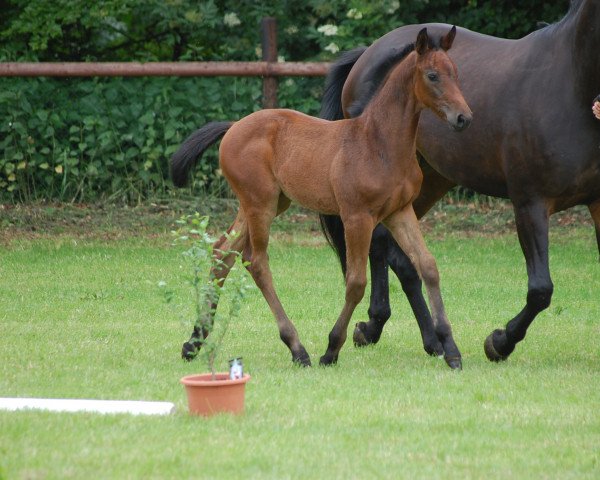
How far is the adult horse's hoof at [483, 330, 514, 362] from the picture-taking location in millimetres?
6805

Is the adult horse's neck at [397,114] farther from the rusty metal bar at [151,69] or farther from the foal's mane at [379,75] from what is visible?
the rusty metal bar at [151,69]

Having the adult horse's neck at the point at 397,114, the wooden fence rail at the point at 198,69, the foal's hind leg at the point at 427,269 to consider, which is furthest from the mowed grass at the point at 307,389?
the wooden fence rail at the point at 198,69

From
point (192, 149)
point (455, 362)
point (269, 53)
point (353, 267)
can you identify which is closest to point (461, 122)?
point (353, 267)

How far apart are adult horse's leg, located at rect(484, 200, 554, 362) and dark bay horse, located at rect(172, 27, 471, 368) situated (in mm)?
422

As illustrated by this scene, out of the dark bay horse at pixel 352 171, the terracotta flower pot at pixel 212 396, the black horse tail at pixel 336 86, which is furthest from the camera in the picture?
the black horse tail at pixel 336 86

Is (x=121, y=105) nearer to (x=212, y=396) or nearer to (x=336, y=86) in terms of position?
(x=336, y=86)

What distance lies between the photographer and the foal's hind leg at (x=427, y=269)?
6574 mm

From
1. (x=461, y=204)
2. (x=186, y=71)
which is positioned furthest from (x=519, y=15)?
(x=186, y=71)

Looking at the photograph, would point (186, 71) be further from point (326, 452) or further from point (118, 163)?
point (326, 452)

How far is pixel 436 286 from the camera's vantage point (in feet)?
21.6

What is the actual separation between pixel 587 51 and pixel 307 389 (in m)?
2.66

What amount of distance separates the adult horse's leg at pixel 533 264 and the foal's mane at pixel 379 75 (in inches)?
44.9

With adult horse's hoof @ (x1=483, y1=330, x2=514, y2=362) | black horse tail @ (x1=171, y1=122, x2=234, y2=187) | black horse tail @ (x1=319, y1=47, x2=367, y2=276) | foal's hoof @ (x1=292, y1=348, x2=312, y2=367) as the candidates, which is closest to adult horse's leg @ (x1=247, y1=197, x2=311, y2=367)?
foal's hoof @ (x1=292, y1=348, x2=312, y2=367)

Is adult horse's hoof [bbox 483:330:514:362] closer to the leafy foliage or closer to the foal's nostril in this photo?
the foal's nostril
